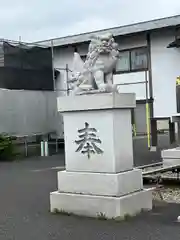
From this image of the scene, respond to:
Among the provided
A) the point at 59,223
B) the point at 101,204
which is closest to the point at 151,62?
the point at 101,204

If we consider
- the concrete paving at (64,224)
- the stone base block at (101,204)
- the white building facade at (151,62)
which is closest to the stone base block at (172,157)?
the concrete paving at (64,224)

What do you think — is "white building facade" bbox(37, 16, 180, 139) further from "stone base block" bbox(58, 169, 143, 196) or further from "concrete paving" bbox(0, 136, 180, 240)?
"stone base block" bbox(58, 169, 143, 196)

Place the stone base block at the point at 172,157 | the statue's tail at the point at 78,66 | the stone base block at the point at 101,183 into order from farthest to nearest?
the stone base block at the point at 172,157
the statue's tail at the point at 78,66
the stone base block at the point at 101,183

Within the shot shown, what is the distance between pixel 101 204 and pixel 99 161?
0.70 metres

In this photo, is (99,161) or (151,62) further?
(151,62)

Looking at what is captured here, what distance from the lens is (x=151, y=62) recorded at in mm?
24891

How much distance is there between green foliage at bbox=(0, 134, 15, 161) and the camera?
1898 cm

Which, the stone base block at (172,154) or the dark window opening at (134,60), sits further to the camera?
the dark window opening at (134,60)

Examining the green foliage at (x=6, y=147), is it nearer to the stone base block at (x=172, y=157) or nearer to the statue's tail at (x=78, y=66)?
the stone base block at (x=172, y=157)

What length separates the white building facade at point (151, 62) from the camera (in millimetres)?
23953

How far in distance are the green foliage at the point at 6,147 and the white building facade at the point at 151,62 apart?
495cm

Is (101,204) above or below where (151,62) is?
below

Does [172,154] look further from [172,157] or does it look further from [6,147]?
[6,147]

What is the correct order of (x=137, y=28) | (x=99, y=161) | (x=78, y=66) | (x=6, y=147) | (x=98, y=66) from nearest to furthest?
1. (x=99, y=161)
2. (x=98, y=66)
3. (x=78, y=66)
4. (x=6, y=147)
5. (x=137, y=28)
